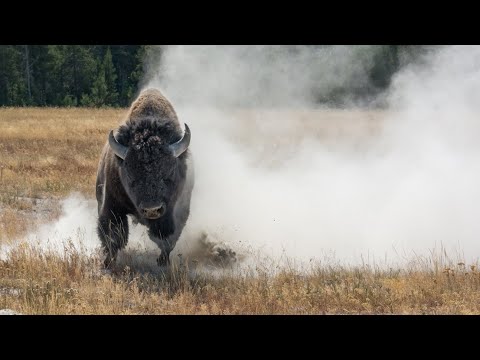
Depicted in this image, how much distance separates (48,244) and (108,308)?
3.85 m

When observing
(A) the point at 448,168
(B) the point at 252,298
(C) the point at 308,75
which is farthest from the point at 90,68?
(B) the point at 252,298

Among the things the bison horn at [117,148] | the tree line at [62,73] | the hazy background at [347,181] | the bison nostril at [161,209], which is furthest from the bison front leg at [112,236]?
the tree line at [62,73]

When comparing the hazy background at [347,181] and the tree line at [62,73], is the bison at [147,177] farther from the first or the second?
the tree line at [62,73]

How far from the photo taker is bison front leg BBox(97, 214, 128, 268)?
9289 mm

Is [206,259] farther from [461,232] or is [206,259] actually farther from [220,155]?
[220,155]

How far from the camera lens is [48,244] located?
10766 mm

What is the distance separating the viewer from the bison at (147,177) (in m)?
8.48

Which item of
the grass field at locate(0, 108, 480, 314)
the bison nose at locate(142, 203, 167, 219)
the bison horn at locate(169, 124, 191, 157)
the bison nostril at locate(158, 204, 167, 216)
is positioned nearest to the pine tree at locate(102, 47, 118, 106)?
the grass field at locate(0, 108, 480, 314)

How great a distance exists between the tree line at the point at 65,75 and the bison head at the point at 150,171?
53.5 metres

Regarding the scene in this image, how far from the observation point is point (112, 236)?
932 centimetres

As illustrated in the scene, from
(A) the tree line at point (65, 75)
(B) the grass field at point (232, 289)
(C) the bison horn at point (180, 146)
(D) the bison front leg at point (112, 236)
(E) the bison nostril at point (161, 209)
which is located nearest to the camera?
(B) the grass field at point (232, 289)

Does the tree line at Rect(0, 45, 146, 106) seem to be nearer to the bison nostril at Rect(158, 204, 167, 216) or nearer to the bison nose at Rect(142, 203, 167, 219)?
the bison nostril at Rect(158, 204, 167, 216)

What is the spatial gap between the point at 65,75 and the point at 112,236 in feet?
215

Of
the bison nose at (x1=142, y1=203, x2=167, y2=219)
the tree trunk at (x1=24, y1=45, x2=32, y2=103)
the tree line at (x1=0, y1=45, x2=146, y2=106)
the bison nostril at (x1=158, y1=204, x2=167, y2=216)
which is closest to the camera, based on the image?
the bison nose at (x1=142, y1=203, x2=167, y2=219)
